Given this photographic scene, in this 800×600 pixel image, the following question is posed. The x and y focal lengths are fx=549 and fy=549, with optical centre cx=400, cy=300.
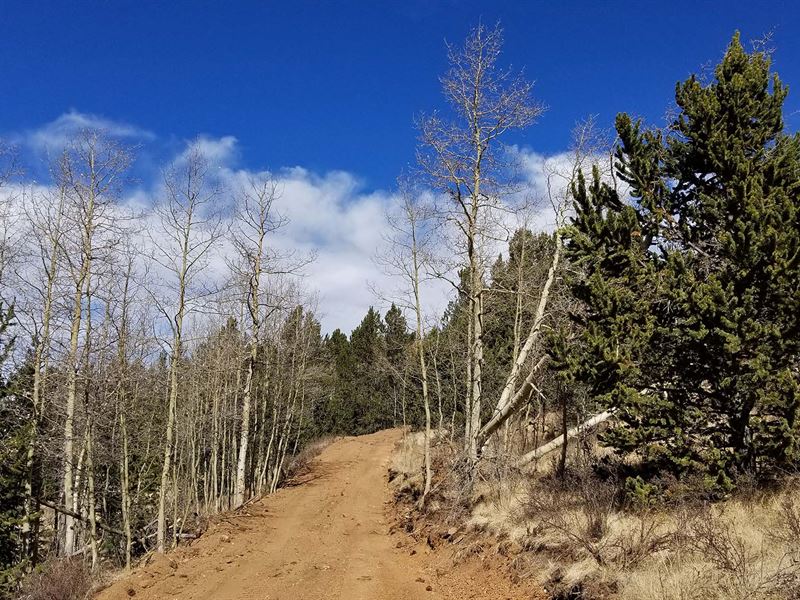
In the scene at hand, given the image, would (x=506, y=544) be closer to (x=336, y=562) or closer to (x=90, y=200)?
(x=336, y=562)

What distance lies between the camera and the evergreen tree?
7230mm

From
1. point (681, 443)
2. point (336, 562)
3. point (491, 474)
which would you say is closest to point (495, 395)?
point (491, 474)

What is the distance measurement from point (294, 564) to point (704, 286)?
8704 millimetres

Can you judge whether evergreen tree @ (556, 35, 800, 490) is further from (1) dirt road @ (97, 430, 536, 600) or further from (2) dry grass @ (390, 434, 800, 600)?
(1) dirt road @ (97, 430, 536, 600)

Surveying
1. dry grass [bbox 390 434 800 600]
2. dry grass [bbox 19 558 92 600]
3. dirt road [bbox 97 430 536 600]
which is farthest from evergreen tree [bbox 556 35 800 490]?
dry grass [bbox 19 558 92 600]

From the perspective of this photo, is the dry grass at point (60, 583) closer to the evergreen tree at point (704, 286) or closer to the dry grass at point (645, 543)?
the dry grass at point (645, 543)

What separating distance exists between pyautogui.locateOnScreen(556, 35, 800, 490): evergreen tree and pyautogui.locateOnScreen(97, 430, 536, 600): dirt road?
3565 millimetres

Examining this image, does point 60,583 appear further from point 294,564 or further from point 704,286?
point 704,286

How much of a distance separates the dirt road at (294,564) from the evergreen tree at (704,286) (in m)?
3.56

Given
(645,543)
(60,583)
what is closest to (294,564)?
(60,583)

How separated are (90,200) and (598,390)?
44.8 ft

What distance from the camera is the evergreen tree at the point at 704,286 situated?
7230 millimetres

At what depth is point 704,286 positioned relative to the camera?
7.56 metres

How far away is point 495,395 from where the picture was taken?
21.7 meters
